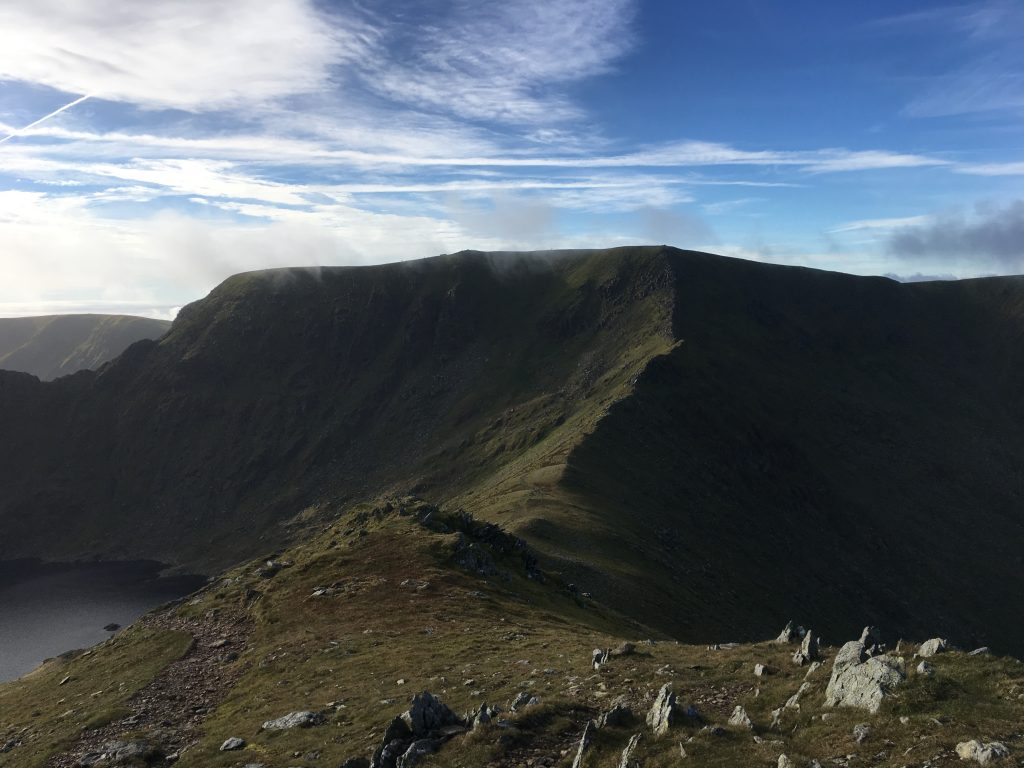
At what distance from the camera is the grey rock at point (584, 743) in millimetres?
20781

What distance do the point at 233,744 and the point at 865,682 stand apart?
2429 cm

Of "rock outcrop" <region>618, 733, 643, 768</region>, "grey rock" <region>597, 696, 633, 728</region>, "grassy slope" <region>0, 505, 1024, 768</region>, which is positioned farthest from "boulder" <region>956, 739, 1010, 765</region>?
"grey rock" <region>597, 696, 633, 728</region>

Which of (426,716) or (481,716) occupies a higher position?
(481,716)

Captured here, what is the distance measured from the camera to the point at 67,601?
151000 millimetres

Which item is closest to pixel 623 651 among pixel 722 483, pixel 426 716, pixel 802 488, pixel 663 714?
pixel 663 714

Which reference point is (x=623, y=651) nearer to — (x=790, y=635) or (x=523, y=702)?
(x=790, y=635)

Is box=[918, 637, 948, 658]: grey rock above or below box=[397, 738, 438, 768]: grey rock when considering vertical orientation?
above

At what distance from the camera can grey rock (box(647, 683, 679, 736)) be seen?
70.5ft

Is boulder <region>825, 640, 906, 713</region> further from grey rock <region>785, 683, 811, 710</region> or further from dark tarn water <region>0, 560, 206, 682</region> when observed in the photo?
dark tarn water <region>0, 560, 206, 682</region>

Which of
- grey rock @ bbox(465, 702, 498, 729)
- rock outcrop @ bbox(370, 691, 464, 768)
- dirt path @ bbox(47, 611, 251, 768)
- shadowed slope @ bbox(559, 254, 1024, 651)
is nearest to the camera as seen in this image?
rock outcrop @ bbox(370, 691, 464, 768)

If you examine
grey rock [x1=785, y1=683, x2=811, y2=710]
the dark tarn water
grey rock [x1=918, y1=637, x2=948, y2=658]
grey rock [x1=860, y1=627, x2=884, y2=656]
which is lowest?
Result: the dark tarn water

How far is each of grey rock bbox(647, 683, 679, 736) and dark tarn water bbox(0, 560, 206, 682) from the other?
116812 mm

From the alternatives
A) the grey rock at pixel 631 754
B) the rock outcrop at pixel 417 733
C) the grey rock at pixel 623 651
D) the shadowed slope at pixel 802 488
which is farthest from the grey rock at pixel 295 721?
the shadowed slope at pixel 802 488

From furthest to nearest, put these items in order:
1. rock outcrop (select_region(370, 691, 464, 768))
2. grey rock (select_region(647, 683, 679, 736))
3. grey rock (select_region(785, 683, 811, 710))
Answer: rock outcrop (select_region(370, 691, 464, 768))
grey rock (select_region(785, 683, 811, 710))
grey rock (select_region(647, 683, 679, 736))
